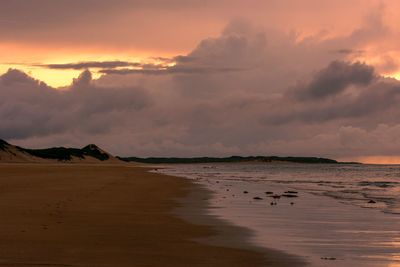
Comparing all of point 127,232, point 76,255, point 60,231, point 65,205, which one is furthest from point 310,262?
point 65,205

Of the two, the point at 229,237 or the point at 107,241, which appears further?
the point at 229,237

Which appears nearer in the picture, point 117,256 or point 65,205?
point 117,256

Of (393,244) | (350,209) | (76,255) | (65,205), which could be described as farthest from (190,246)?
(350,209)

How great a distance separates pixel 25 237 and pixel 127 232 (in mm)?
3179

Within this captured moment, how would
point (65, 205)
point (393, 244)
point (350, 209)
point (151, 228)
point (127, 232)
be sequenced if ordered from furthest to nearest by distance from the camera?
point (350, 209)
point (65, 205)
point (151, 228)
point (127, 232)
point (393, 244)

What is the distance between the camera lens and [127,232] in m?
17.2

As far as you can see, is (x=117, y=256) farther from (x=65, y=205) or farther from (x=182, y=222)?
(x=65, y=205)

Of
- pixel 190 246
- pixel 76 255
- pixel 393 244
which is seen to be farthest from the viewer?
pixel 393 244

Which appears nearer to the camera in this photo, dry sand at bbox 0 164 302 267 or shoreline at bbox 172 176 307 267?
dry sand at bbox 0 164 302 267

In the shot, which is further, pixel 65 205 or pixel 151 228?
pixel 65 205

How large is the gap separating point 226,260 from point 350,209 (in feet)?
53.9

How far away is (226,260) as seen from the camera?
1291cm

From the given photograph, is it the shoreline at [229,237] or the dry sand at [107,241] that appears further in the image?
the shoreline at [229,237]

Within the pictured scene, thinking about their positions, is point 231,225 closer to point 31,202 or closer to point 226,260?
point 226,260
